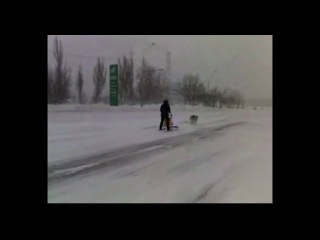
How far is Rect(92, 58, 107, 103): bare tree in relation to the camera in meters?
3.25

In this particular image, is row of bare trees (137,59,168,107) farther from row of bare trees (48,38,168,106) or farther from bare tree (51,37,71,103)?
bare tree (51,37,71,103)

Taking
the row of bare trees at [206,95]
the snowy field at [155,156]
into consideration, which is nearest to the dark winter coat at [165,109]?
the snowy field at [155,156]

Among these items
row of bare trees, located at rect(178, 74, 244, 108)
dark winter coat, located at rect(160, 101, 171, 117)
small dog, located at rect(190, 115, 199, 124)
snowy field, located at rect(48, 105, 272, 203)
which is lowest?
snowy field, located at rect(48, 105, 272, 203)

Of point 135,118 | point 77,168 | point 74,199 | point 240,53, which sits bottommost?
point 74,199

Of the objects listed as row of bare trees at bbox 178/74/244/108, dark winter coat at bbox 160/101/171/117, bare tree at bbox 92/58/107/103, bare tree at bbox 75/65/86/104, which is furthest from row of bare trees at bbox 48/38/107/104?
row of bare trees at bbox 178/74/244/108

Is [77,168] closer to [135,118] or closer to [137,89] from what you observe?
[135,118]

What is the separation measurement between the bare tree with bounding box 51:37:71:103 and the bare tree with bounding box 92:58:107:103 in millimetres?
231

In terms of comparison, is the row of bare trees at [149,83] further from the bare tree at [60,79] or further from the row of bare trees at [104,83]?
the bare tree at [60,79]

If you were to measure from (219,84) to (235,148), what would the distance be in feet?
2.09

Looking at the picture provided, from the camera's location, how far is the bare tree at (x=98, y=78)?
3254 millimetres

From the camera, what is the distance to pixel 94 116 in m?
3.26

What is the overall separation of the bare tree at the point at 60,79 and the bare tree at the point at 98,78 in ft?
0.76

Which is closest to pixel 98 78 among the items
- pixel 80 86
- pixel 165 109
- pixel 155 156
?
pixel 80 86
